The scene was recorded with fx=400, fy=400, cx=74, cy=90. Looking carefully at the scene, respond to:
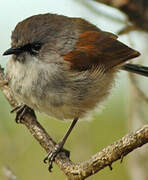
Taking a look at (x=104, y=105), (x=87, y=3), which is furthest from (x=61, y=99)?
(x=87, y=3)

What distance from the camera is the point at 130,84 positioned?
519 centimetres

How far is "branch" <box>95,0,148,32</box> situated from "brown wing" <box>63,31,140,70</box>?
47 cm

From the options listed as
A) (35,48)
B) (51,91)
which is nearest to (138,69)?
(51,91)

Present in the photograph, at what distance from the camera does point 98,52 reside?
5129 millimetres

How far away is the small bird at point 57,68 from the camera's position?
4.52 m

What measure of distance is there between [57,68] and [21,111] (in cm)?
74

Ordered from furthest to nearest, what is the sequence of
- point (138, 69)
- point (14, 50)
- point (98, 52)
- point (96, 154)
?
point (138, 69) < point (98, 52) < point (14, 50) < point (96, 154)

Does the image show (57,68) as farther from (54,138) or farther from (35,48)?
(54,138)

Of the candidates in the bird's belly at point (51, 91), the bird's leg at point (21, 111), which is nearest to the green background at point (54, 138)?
the bird's leg at point (21, 111)

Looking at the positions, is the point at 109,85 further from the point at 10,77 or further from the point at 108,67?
the point at 10,77

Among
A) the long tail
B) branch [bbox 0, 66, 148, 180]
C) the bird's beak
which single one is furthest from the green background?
the bird's beak

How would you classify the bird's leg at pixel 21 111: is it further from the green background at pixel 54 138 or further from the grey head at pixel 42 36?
the grey head at pixel 42 36

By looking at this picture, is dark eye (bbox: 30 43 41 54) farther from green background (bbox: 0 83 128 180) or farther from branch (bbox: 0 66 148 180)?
green background (bbox: 0 83 128 180)

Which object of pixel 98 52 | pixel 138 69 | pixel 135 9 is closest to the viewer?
pixel 135 9
